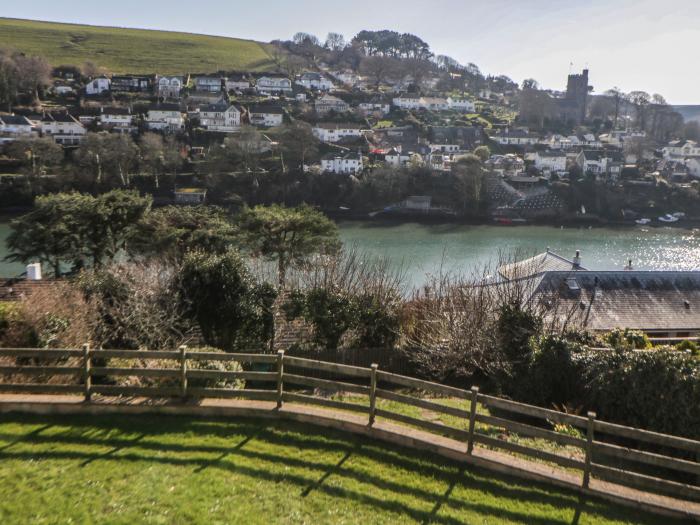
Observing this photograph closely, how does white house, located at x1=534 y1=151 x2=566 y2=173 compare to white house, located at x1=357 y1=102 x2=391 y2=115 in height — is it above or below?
below

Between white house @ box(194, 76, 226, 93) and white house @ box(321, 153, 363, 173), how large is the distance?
50408 mm

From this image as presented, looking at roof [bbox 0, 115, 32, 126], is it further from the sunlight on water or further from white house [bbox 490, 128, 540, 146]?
white house [bbox 490, 128, 540, 146]

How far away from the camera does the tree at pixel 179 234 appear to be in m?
24.2

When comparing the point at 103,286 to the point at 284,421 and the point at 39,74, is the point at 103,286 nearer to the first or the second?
the point at 284,421

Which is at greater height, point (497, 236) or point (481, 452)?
point (481, 452)

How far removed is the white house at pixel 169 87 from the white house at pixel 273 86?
17916 millimetres

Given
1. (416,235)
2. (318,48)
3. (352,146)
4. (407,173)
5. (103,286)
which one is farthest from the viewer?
(318,48)

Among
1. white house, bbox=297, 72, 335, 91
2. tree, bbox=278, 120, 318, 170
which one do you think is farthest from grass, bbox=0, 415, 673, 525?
white house, bbox=297, 72, 335, 91

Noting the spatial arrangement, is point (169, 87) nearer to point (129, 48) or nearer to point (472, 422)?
point (129, 48)

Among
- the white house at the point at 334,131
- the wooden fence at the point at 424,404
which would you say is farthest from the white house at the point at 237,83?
the wooden fence at the point at 424,404

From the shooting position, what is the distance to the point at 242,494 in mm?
5691

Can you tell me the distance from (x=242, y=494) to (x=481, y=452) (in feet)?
10.2

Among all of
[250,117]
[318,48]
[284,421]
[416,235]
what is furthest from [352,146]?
[318,48]

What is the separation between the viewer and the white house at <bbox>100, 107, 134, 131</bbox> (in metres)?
83.8
